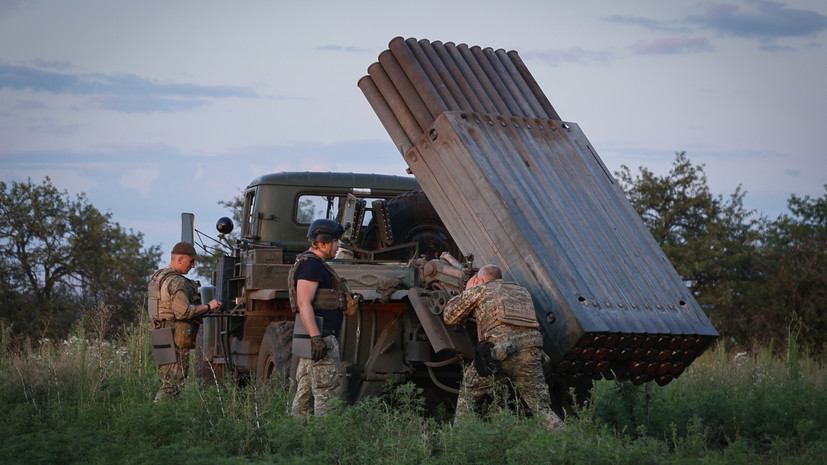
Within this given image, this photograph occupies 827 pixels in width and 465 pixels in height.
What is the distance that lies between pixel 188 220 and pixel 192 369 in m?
1.72

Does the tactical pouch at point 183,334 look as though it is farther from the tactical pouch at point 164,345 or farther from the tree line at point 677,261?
the tree line at point 677,261

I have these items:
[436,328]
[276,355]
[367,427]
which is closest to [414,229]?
[276,355]

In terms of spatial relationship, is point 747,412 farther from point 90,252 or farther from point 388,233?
point 90,252

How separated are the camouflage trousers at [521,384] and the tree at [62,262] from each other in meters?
14.3

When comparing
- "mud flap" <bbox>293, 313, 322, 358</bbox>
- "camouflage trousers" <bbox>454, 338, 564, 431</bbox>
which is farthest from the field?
"mud flap" <bbox>293, 313, 322, 358</bbox>

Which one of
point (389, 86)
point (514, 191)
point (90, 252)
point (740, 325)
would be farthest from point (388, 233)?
point (90, 252)

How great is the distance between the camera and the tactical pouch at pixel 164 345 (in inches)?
370

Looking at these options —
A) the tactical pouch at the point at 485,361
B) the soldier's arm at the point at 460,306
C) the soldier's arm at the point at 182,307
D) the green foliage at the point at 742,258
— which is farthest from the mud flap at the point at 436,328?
the green foliage at the point at 742,258

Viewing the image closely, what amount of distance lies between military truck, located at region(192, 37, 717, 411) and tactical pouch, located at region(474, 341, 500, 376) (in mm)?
346

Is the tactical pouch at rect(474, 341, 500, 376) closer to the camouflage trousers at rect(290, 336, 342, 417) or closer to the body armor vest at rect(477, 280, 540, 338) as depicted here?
the body armor vest at rect(477, 280, 540, 338)

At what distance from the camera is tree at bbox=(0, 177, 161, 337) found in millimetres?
21094

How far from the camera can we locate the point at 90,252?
23.0 meters

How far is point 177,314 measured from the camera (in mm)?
9438

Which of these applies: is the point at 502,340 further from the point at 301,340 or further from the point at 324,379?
the point at 301,340
